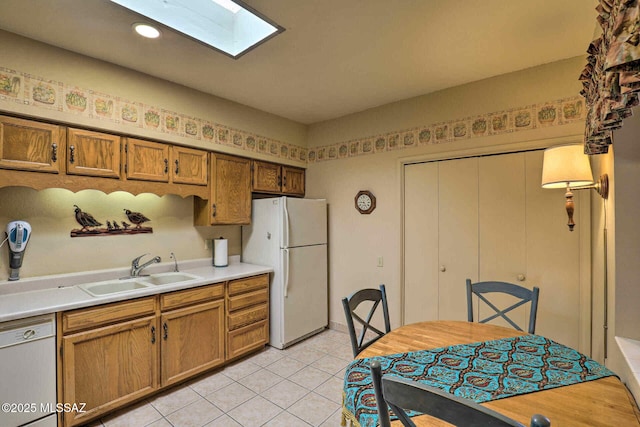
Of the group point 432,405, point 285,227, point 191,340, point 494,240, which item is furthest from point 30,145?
point 494,240

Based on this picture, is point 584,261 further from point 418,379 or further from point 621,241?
point 418,379

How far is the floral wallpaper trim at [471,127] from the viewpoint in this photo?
233 centimetres

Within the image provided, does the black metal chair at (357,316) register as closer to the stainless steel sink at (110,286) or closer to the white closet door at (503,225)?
the white closet door at (503,225)

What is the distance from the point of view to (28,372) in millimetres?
1770

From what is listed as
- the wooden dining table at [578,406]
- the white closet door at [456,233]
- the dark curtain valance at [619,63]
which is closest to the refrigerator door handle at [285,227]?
the white closet door at [456,233]

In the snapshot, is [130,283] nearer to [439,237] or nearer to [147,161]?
[147,161]

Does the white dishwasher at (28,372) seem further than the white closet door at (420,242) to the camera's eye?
No

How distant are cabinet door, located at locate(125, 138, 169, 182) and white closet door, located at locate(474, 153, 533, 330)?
2911 millimetres

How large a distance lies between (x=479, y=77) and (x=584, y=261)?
1743 mm

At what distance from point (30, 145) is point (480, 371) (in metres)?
3.00

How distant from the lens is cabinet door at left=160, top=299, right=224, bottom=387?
239 cm

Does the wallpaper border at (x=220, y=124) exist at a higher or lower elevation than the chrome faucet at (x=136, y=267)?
higher

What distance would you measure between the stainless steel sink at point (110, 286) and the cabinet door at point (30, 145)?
3.03 ft

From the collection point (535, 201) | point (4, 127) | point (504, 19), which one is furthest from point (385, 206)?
point (4, 127)
